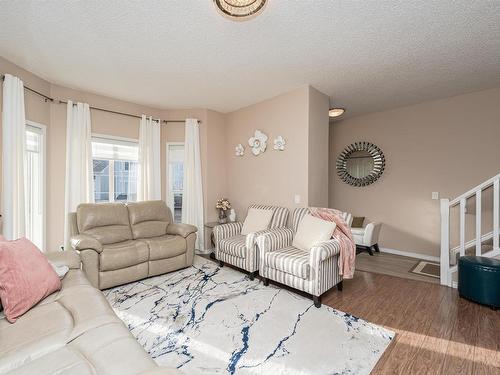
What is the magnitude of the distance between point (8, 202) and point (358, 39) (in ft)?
13.6

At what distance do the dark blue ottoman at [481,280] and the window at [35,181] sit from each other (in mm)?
5233

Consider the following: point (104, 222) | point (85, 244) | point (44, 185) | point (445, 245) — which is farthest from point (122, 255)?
point (445, 245)

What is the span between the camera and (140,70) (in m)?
3.00

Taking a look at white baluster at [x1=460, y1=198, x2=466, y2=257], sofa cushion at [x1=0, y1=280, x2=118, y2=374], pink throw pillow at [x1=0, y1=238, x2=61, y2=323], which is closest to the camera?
sofa cushion at [x1=0, y1=280, x2=118, y2=374]

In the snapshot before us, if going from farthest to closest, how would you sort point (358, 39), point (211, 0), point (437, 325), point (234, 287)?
1. point (234, 287)
2. point (358, 39)
3. point (437, 325)
4. point (211, 0)

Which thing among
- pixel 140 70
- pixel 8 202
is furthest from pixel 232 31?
pixel 8 202

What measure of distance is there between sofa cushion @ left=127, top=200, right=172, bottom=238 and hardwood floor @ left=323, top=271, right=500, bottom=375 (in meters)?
2.58

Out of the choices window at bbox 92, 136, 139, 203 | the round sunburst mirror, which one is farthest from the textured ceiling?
the round sunburst mirror

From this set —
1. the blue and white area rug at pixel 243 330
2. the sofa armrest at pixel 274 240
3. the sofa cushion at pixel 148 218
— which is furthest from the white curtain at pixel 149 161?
the sofa armrest at pixel 274 240

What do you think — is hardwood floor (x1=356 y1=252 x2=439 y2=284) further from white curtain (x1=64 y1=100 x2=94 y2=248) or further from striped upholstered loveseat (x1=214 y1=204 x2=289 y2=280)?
white curtain (x1=64 y1=100 x2=94 y2=248)

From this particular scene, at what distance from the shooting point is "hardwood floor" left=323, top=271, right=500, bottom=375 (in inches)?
67.2

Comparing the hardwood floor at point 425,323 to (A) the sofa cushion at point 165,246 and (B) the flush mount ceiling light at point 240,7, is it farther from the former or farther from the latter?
(B) the flush mount ceiling light at point 240,7

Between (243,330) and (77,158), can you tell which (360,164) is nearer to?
(243,330)

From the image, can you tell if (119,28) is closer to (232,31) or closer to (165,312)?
(232,31)
